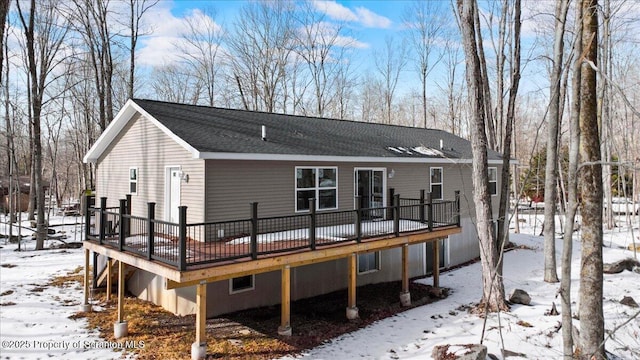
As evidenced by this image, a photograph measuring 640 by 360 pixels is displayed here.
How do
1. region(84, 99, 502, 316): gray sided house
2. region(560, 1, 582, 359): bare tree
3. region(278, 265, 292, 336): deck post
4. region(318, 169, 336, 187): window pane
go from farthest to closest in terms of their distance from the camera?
1. region(318, 169, 336, 187): window pane
2. region(84, 99, 502, 316): gray sided house
3. region(278, 265, 292, 336): deck post
4. region(560, 1, 582, 359): bare tree

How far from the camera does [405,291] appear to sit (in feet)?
38.7

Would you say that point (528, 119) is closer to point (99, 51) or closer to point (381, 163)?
point (381, 163)

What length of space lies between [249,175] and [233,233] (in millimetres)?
1550

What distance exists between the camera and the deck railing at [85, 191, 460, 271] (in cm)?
786

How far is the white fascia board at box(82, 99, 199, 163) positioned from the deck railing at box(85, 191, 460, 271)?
2043 millimetres

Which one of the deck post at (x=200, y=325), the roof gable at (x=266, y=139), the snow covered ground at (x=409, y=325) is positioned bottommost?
the snow covered ground at (x=409, y=325)

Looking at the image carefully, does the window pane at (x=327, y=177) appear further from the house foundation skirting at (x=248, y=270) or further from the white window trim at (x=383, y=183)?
the house foundation skirting at (x=248, y=270)

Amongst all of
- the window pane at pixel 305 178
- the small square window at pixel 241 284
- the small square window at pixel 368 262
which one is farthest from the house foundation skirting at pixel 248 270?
the window pane at pixel 305 178

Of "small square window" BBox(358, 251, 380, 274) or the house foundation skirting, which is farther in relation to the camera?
"small square window" BBox(358, 251, 380, 274)

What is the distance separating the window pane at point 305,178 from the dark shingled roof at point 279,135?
674mm

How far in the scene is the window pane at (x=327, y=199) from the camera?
39.9 ft

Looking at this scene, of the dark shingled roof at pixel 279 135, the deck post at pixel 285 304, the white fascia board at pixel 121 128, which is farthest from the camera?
the dark shingled roof at pixel 279 135

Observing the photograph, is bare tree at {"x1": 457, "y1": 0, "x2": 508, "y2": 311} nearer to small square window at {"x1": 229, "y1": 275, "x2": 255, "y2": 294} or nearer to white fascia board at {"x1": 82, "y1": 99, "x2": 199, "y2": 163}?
small square window at {"x1": 229, "y1": 275, "x2": 255, "y2": 294}

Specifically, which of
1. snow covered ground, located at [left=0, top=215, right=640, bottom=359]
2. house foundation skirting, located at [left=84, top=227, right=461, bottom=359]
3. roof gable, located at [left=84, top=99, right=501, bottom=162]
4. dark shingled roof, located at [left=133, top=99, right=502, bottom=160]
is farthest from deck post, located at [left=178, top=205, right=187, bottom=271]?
snow covered ground, located at [left=0, top=215, right=640, bottom=359]
